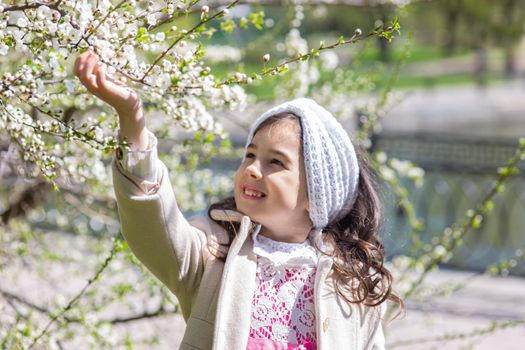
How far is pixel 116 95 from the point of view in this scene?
177cm

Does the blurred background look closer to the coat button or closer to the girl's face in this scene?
the girl's face

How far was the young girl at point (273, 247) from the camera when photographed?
1993 mm

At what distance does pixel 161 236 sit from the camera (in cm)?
198

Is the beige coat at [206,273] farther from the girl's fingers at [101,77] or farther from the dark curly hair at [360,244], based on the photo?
the girl's fingers at [101,77]

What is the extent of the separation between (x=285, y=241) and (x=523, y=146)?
0.91m

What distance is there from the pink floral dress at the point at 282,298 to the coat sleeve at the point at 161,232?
145 millimetres

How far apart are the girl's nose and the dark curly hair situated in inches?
5.5

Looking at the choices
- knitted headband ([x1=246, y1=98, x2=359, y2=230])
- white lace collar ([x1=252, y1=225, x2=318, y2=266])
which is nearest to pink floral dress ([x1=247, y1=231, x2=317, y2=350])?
white lace collar ([x1=252, y1=225, x2=318, y2=266])

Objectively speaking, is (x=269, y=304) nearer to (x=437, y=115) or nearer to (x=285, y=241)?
(x=285, y=241)

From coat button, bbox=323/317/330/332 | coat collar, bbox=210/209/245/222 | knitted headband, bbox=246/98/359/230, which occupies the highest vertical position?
knitted headband, bbox=246/98/359/230

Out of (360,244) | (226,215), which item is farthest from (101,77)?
(360,244)

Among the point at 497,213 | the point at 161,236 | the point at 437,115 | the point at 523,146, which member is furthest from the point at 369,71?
the point at 437,115

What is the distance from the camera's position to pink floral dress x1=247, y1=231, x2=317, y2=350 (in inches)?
81.9

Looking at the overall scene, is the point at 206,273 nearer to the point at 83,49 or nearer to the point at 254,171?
the point at 254,171
